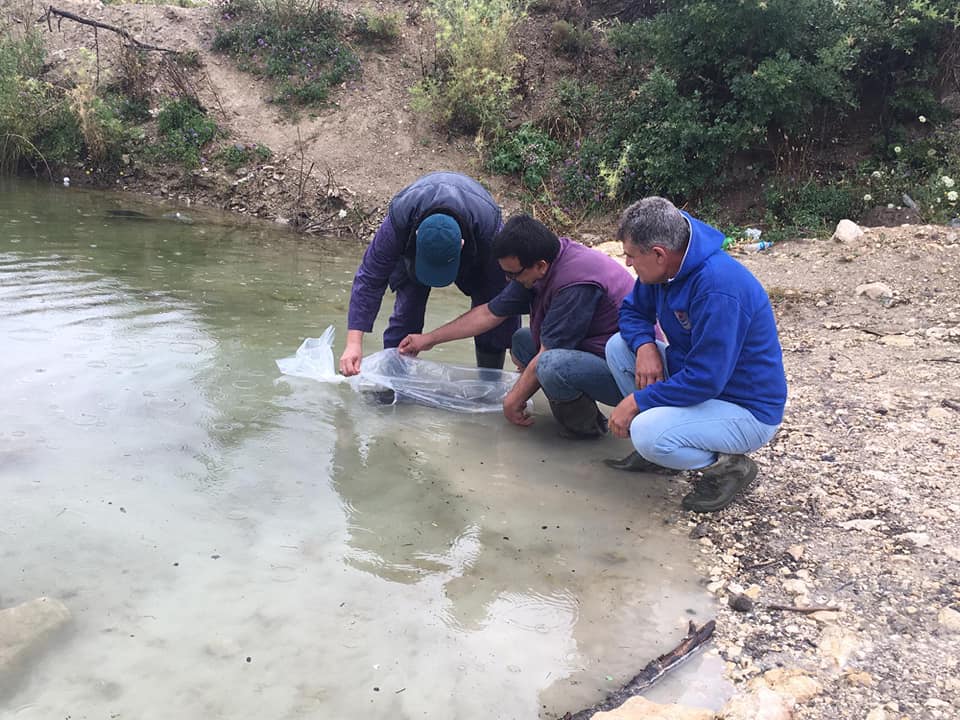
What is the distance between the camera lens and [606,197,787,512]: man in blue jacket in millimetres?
2500

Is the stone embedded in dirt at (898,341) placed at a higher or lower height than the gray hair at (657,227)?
lower

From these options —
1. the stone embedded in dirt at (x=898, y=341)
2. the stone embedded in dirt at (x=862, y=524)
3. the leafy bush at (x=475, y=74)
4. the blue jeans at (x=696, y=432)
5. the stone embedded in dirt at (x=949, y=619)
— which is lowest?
the stone embedded in dirt at (x=862, y=524)

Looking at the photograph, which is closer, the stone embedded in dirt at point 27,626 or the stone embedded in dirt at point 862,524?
the stone embedded in dirt at point 27,626

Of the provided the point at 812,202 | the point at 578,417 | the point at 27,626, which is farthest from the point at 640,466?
the point at 812,202

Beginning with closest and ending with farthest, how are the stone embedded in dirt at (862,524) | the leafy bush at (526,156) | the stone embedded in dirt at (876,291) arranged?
the stone embedded in dirt at (862,524) → the stone embedded in dirt at (876,291) → the leafy bush at (526,156)

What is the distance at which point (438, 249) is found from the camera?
127 inches

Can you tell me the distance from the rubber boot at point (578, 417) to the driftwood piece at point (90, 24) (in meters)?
10.5

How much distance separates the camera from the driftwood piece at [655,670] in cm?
194

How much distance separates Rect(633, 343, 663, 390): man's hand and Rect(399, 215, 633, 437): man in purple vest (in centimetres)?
36

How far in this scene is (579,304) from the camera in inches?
123

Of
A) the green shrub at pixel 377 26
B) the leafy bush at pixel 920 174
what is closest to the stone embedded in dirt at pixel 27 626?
the leafy bush at pixel 920 174

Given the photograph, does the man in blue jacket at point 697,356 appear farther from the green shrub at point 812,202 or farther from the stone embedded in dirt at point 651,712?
the green shrub at point 812,202

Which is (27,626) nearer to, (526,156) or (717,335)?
(717,335)

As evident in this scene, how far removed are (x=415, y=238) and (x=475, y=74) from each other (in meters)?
7.04
